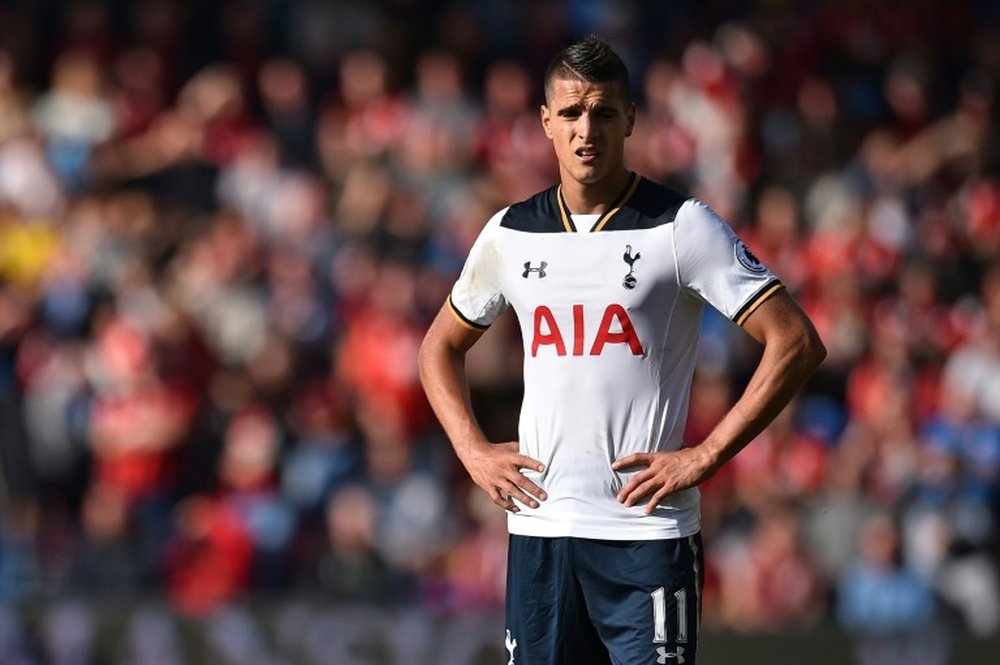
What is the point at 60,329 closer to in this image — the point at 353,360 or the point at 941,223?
the point at 353,360

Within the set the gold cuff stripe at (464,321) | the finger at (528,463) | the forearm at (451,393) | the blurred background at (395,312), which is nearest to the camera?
the finger at (528,463)

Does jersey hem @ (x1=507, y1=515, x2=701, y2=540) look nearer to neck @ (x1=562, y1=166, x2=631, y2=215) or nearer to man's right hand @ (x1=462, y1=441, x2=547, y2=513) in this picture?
man's right hand @ (x1=462, y1=441, x2=547, y2=513)

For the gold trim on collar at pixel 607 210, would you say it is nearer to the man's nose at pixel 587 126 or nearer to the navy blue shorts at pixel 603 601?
the man's nose at pixel 587 126

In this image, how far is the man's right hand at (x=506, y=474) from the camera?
558cm

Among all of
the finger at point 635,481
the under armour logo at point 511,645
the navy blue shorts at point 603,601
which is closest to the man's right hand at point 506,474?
the navy blue shorts at point 603,601

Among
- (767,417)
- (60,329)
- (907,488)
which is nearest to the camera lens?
(767,417)

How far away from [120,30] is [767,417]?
10.4 meters

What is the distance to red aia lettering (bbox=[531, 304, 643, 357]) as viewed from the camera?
18.0 feet

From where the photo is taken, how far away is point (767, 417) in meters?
5.41

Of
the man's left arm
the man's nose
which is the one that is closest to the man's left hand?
the man's left arm

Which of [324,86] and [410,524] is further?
[324,86]

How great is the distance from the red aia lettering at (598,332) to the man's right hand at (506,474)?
1.07 feet

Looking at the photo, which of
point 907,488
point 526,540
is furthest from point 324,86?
point 526,540

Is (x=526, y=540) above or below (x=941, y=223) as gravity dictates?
below
